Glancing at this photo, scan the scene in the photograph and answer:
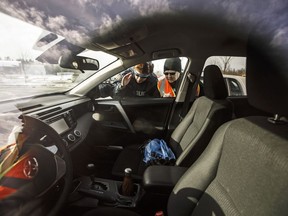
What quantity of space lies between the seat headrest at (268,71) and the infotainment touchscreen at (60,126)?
1240 mm

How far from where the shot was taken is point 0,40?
0.93 metres

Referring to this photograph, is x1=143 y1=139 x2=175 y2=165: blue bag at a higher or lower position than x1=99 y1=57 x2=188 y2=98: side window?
lower

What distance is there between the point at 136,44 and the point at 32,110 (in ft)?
3.03

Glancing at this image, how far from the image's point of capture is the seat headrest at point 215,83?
5.39ft

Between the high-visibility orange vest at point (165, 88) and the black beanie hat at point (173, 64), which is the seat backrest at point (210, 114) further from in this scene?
the high-visibility orange vest at point (165, 88)

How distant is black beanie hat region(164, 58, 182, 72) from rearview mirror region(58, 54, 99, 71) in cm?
74

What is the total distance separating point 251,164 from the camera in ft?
3.00

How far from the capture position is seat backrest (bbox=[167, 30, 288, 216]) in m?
0.79

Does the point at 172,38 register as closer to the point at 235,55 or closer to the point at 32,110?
the point at 235,55

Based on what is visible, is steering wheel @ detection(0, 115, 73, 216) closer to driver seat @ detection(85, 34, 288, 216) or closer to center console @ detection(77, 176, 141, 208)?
driver seat @ detection(85, 34, 288, 216)

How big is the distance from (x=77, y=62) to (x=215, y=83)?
3.12 ft

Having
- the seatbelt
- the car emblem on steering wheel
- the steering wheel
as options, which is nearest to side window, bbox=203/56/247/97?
the seatbelt

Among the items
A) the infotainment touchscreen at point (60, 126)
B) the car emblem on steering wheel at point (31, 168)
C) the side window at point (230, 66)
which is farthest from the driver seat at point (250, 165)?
the side window at point (230, 66)

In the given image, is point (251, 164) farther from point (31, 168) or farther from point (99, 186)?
point (99, 186)
